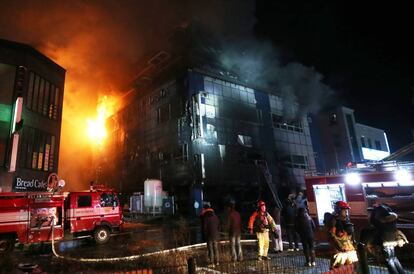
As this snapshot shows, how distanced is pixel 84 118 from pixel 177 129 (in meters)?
19.0

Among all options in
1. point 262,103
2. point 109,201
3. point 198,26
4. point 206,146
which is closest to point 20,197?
point 109,201

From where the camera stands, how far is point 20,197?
10.5 meters

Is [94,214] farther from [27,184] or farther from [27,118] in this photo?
[27,118]

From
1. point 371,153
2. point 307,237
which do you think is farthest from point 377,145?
point 307,237

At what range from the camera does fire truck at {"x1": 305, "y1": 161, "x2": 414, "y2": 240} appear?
8961 mm

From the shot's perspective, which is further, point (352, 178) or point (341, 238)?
point (352, 178)

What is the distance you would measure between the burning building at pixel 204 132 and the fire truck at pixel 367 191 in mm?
14989

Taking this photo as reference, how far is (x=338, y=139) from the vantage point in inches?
1572

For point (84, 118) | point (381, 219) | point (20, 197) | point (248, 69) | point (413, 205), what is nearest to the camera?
point (381, 219)

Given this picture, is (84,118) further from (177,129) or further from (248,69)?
(248,69)

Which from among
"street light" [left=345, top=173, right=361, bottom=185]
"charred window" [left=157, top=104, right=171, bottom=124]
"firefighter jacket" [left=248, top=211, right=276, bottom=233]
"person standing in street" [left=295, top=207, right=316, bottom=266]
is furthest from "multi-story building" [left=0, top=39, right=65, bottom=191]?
"street light" [left=345, top=173, right=361, bottom=185]

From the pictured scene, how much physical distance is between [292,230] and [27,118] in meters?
19.2

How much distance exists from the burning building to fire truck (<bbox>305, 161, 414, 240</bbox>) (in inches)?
590

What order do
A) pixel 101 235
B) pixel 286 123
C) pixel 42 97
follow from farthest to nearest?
1. pixel 286 123
2. pixel 42 97
3. pixel 101 235
